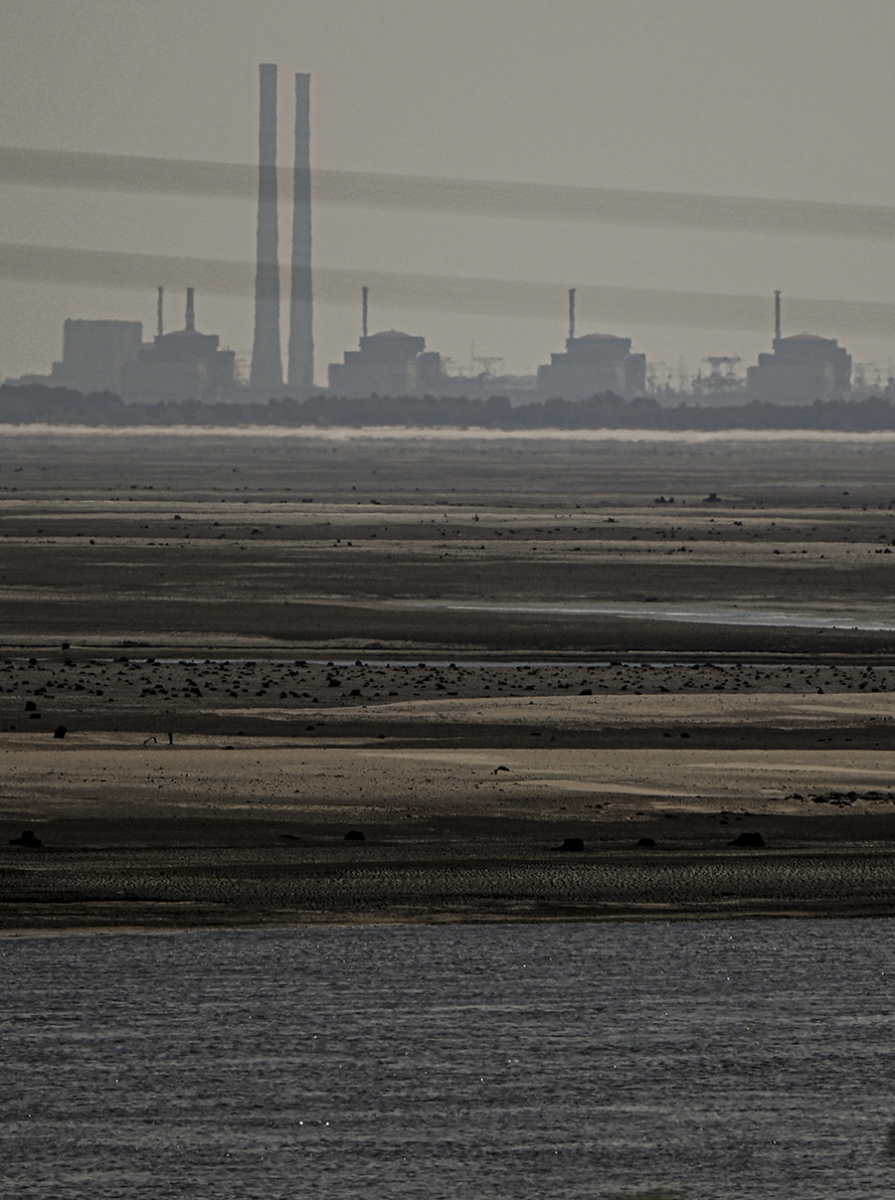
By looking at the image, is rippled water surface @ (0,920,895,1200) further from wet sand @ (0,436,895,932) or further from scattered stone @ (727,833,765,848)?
scattered stone @ (727,833,765,848)

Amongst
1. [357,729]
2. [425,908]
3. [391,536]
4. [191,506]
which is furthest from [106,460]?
[425,908]

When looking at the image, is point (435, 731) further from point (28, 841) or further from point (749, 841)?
point (28, 841)

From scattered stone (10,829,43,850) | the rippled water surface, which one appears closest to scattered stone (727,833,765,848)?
the rippled water surface

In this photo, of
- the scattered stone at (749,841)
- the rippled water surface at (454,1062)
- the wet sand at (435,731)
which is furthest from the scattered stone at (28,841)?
the scattered stone at (749,841)

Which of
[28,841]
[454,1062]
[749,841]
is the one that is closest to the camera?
[454,1062]

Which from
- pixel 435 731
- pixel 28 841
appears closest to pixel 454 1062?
pixel 28 841
